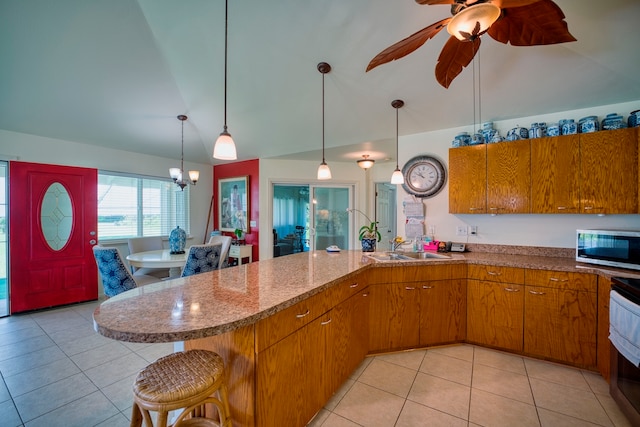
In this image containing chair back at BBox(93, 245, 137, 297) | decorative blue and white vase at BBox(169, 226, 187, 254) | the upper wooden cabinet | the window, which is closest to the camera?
the upper wooden cabinet

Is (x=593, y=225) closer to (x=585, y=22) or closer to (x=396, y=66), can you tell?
(x=585, y=22)

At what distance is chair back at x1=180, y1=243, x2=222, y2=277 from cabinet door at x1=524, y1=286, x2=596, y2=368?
10.4ft

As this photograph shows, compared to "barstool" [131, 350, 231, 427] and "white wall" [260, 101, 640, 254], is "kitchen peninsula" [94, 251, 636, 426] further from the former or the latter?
"white wall" [260, 101, 640, 254]

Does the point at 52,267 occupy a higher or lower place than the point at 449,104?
lower

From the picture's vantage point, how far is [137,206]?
4.64 meters

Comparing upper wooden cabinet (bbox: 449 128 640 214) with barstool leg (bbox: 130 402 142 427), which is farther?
upper wooden cabinet (bbox: 449 128 640 214)

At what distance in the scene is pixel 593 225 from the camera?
254 centimetres

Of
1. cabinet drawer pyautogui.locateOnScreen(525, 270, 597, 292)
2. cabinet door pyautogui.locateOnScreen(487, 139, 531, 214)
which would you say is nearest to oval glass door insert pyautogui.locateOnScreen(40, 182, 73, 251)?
cabinet door pyautogui.locateOnScreen(487, 139, 531, 214)

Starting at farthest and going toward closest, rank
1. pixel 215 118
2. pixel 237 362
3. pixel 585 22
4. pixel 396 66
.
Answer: pixel 215 118 < pixel 396 66 < pixel 585 22 < pixel 237 362

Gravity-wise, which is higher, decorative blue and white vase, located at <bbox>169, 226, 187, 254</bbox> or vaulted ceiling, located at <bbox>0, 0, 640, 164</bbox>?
vaulted ceiling, located at <bbox>0, 0, 640, 164</bbox>

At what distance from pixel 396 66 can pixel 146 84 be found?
2.87 meters

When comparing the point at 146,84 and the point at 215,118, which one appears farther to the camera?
the point at 215,118

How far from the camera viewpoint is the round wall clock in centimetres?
323

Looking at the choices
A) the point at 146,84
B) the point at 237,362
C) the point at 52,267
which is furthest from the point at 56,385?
the point at 146,84
